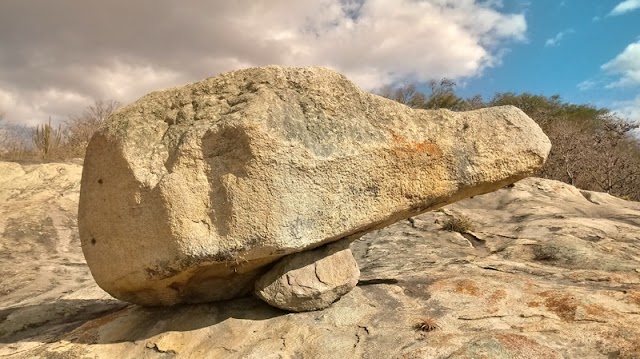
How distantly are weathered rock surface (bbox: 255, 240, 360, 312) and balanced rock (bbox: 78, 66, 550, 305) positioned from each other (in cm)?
16

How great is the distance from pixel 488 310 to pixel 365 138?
150 centimetres

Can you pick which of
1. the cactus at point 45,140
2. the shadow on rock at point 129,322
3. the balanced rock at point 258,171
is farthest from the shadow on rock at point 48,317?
the cactus at point 45,140

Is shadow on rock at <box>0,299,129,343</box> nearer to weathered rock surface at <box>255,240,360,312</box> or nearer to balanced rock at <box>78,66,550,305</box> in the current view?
balanced rock at <box>78,66,550,305</box>

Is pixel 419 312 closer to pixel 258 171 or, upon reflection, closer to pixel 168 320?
pixel 258 171

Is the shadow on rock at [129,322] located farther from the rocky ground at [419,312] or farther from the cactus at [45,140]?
the cactus at [45,140]

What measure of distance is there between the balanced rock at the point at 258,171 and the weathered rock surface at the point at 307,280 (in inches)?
6.4

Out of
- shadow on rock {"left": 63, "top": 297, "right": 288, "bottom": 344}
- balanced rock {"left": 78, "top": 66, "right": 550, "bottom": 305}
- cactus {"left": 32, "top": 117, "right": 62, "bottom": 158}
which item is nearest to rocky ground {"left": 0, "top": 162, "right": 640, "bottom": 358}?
shadow on rock {"left": 63, "top": 297, "right": 288, "bottom": 344}

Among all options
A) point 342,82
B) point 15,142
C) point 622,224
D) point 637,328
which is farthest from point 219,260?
point 15,142

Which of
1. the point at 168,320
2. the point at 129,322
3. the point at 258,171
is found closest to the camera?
the point at 258,171

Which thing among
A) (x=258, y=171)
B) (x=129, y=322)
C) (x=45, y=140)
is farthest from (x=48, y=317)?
(x=45, y=140)

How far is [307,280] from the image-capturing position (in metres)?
3.65

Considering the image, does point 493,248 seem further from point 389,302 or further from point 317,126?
point 317,126

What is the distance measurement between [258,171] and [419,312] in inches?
60.9

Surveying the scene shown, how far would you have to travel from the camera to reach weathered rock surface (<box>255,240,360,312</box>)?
11.9 ft
